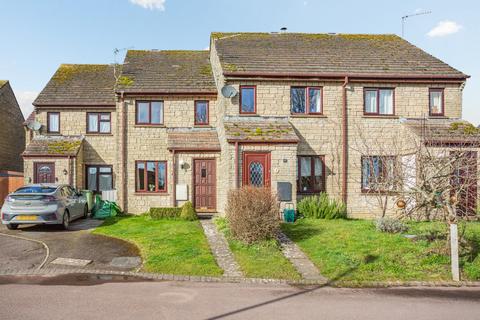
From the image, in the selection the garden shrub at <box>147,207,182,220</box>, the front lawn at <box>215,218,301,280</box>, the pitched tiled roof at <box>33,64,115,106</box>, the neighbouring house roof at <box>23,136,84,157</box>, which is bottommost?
the front lawn at <box>215,218,301,280</box>

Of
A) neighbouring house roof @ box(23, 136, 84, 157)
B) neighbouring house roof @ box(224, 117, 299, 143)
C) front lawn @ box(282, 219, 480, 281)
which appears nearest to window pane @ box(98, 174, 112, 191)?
neighbouring house roof @ box(23, 136, 84, 157)

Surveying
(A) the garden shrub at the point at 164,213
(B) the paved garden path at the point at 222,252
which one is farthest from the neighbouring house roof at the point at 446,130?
(A) the garden shrub at the point at 164,213

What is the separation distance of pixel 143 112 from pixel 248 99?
17.8 feet

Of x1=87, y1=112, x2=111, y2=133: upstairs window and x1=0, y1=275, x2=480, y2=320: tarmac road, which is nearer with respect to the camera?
x1=0, y1=275, x2=480, y2=320: tarmac road

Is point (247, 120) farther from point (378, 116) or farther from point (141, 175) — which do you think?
point (141, 175)

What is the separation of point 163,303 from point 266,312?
5.60 feet

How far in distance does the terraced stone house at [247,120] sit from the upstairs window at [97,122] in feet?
Answer: 0.17

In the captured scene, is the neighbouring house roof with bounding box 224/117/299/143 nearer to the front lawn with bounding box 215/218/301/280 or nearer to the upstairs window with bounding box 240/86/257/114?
the upstairs window with bounding box 240/86/257/114

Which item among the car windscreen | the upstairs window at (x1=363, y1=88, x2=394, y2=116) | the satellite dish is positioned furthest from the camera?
the upstairs window at (x1=363, y1=88, x2=394, y2=116)

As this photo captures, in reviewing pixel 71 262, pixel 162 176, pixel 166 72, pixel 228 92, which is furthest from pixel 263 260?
pixel 166 72

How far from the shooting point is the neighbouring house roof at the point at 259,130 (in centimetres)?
1367

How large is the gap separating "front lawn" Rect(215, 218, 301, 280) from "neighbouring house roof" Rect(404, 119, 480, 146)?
7.97 metres

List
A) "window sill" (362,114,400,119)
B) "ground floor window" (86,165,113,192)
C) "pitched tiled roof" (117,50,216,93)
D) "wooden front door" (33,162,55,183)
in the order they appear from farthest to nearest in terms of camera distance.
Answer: "ground floor window" (86,165,113,192), "wooden front door" (33,162,55,183), "pitched tiled roof" (117,50,216,93), "window sill" (362,114,400,119)

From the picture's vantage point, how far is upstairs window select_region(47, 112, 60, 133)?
18.8m
